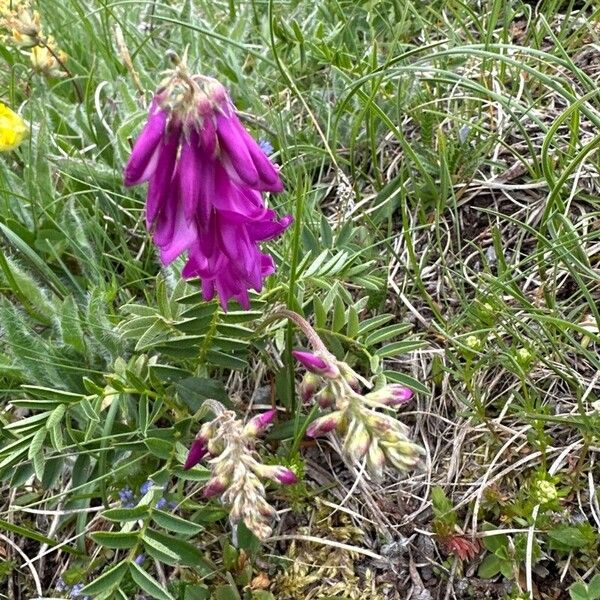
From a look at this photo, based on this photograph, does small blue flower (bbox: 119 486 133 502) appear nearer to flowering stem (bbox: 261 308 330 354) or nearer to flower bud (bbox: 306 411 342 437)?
flowering stem (bbox: 261 308 330 354)

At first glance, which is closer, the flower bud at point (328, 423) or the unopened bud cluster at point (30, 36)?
the flower bud at point (328, 423)

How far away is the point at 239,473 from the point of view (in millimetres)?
1457

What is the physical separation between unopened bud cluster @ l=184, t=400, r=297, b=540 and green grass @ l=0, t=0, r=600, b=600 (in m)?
0.38

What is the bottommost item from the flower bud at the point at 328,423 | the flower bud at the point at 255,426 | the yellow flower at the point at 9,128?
the flower bud at the point at 255,426

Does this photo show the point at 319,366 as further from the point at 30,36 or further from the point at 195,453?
the point at 30,36

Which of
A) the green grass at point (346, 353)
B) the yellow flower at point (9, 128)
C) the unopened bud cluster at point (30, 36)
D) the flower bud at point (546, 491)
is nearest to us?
the flower bud at point (546, 491)

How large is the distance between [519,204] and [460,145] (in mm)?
274

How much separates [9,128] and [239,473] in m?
1.52

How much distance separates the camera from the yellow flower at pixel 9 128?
2463 millimetres

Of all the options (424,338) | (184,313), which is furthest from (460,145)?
(184,313)

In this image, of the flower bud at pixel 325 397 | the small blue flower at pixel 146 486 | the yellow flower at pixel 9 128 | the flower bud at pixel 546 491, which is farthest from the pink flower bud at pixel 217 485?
the yellow flower at pixel 9 128

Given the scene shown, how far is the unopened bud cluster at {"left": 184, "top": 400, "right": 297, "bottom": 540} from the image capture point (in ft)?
4.64

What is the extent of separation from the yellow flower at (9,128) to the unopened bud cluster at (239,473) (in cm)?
129

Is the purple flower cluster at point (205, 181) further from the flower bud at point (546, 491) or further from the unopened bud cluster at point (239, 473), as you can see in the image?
the flower bud at point (546, 491)
